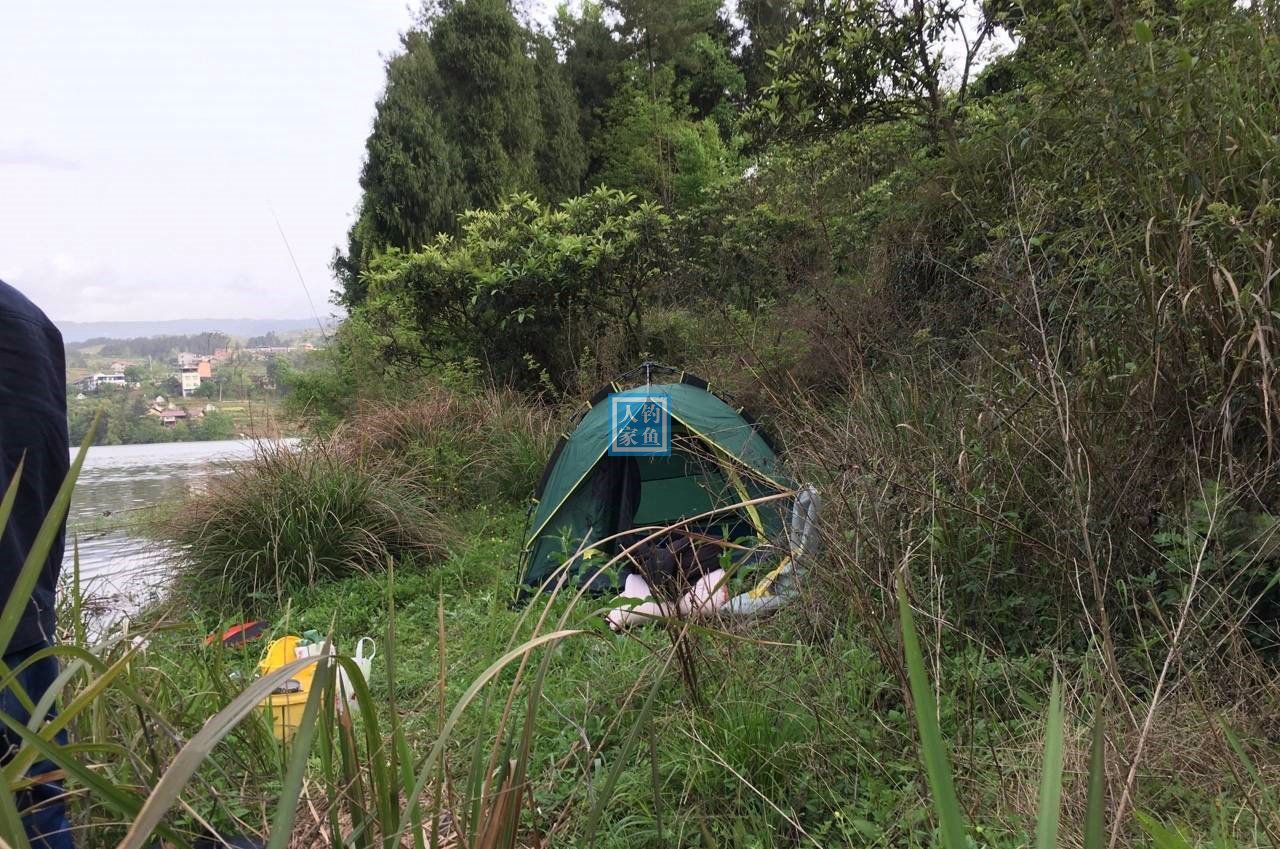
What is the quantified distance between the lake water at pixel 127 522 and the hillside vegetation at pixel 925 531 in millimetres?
343

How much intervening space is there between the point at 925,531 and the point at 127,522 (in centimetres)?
566

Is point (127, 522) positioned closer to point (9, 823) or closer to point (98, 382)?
point (98, 382)

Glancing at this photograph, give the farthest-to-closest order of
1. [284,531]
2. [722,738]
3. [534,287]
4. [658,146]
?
[658,146], [534,287], [284,531], [722,738]

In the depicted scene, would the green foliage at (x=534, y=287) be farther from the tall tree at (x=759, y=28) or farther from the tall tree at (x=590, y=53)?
the tall tree at (x=759, y=28)

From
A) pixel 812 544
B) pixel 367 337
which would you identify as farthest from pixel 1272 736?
pixel 367 337

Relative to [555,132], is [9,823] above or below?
below

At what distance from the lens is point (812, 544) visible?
268 centimetres

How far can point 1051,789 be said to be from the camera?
47 centimetres

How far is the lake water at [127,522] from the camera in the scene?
4.37 meters

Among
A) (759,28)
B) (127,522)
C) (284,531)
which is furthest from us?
(759,28)

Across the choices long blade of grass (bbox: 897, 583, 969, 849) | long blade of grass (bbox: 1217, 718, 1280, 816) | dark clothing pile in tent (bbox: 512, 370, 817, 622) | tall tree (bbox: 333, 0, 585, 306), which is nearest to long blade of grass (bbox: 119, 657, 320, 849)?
long blade of grass (bbox: 897, 583, 969, 849)

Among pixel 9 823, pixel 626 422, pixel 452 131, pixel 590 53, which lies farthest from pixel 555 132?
pixel 9 823

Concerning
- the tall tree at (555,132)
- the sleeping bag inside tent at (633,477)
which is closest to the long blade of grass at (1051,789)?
the sleeping bag inside tent at (633,477)

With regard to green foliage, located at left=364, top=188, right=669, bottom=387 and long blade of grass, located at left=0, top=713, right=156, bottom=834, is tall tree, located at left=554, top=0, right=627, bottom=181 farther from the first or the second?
long blade of grass, located at left=0, top=713, right=156, bottom=834
